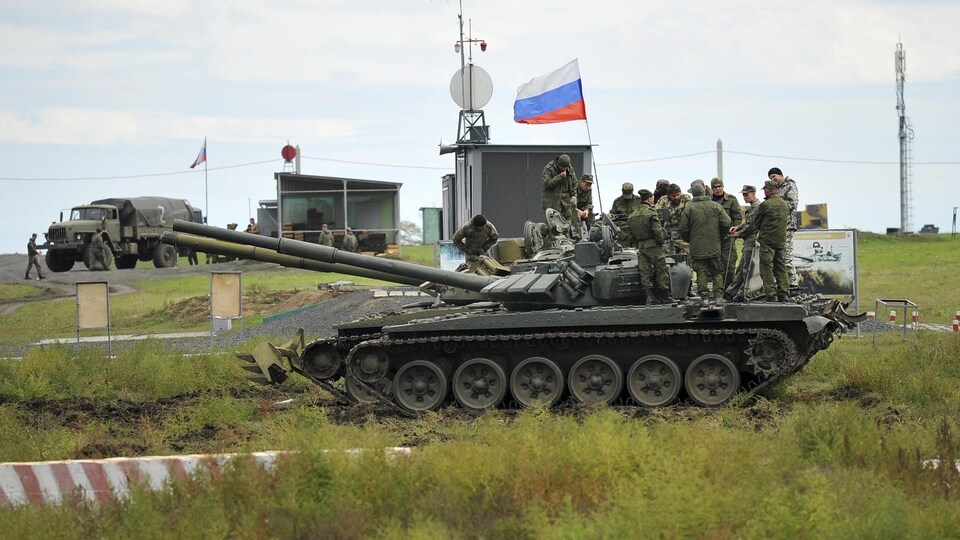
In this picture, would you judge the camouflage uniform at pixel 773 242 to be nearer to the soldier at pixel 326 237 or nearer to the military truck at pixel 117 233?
the soldier at pixel 326 237

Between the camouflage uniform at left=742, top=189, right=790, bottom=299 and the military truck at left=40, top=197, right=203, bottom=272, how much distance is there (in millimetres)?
35892

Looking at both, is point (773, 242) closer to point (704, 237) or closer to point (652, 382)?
point (704, 237)

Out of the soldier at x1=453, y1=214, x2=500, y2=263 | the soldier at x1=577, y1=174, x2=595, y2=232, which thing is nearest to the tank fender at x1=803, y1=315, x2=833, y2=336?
the soldier at x1=577, y1=174, x2=595, y2=232

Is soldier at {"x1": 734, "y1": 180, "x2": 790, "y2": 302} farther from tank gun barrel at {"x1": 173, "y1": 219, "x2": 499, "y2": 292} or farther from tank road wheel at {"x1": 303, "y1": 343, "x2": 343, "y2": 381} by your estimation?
tank road wheel at {"x1": 303, "y1": 343, "x2": 343, "y2": 381}

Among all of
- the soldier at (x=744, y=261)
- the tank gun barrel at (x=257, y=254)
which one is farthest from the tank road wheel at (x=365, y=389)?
the soldier at (x=744, y=261)

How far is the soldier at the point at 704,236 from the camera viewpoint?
15391mm

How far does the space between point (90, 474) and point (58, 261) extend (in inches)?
1612

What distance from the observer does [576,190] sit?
61.7 ft

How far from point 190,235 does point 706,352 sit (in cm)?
710

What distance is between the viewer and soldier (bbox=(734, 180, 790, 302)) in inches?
606

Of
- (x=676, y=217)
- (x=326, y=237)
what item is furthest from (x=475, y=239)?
(x=326, y=237)

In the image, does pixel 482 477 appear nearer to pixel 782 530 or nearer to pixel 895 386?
pixel 782 530

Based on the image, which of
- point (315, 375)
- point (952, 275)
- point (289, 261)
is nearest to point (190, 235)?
point (289, 261)

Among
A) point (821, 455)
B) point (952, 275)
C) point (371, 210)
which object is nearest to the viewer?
point (821, 455)
